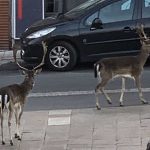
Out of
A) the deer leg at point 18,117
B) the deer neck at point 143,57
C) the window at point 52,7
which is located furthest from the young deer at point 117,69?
the window at point 52,7

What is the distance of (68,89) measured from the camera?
1298 cm

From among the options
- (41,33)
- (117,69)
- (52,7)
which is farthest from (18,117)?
(52,7)

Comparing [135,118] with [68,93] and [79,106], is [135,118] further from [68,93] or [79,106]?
[68,93]

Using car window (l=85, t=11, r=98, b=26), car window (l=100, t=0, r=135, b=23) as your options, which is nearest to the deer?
car window (l=85, t=11, r=98, b=26)

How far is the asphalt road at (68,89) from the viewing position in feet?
38.6

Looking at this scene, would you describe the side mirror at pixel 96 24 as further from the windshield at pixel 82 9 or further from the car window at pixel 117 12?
the windshield at pixel 82 9

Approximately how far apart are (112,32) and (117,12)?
520mm

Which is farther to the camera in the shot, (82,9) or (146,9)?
(82,9)

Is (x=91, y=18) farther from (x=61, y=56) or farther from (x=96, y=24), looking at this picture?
(x=61, y=56)

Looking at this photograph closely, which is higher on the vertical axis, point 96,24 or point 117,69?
point 96,24

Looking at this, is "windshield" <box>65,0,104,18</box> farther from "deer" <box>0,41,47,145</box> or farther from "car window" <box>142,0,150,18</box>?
"deer" <box>0,41,47,145</box>

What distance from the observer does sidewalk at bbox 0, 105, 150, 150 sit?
9195 millimetres

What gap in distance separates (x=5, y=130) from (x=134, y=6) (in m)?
5.94

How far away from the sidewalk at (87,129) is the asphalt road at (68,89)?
54cm
